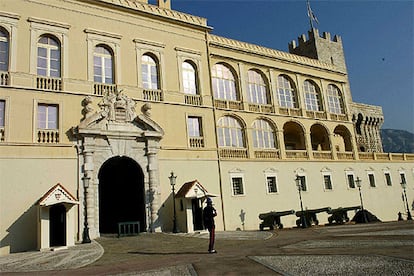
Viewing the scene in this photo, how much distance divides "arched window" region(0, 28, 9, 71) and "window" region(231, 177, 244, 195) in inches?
616

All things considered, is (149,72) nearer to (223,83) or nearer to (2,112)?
(223,83)

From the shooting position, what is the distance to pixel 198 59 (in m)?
26.0

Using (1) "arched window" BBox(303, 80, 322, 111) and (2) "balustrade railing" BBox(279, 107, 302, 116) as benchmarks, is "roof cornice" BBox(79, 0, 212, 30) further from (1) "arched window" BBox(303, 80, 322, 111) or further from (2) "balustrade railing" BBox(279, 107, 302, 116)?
(1) "arched window" BBox(303, 80, 322, 111)

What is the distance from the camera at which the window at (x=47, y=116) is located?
19375mm

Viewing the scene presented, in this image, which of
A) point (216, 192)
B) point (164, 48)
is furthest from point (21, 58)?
point (216, 192)

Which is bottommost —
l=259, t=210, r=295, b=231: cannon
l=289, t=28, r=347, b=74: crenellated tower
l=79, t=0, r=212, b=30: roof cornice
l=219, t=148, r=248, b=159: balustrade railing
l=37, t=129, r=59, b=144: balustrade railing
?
l=259, t=210, r=295, b=231: cannon

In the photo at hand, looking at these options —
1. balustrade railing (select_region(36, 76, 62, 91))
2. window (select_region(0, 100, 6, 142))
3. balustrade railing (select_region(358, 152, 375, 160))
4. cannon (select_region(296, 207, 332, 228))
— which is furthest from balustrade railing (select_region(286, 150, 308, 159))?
window (select_region(0, 100, 6, 142))

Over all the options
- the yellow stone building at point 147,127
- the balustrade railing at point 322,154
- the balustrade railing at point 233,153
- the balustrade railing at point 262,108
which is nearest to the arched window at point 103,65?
the yellow stone building at point 147,127

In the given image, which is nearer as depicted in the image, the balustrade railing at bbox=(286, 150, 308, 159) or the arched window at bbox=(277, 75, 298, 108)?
the balustrade railing at bbox=(286, 150, 308, 159)

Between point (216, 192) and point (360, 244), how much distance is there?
13000 mm

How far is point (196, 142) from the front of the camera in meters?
24.4

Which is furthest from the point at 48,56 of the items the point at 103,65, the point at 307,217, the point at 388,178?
the point at 388,178

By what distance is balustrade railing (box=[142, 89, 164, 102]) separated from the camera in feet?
75.4

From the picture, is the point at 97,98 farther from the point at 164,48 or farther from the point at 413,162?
the point at 413,162
